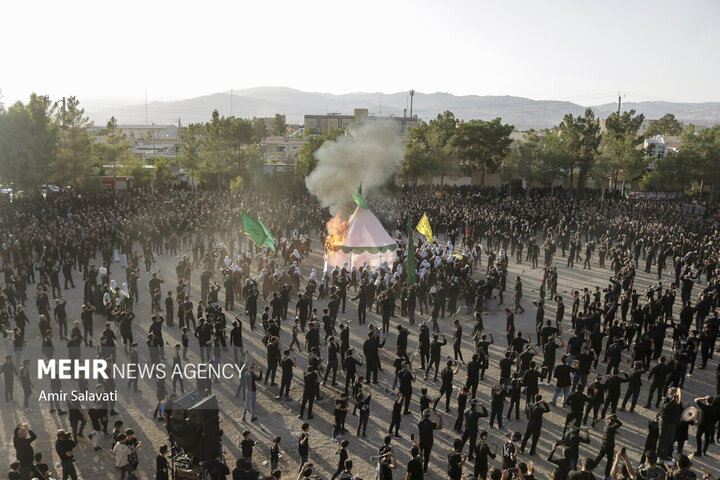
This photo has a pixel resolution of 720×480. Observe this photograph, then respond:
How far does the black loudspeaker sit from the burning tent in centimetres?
1256

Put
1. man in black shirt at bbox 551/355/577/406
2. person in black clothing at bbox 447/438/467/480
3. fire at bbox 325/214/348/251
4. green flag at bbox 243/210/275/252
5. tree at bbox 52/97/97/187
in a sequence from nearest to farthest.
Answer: person in black clothing at bbox 447/438/467/480, man in black shirt at bbox 551/355/577/406, green flag at bbox 243/210/275/252, fire at bbox 325/214/348/251, tree at bbox 52/97/97/187

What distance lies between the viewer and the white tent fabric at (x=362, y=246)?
20594mm

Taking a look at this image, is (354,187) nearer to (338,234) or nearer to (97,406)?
(338,234)

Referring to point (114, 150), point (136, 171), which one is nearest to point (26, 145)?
point (136, 171)

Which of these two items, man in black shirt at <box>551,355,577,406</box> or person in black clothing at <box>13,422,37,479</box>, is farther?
man in black shirt at <box>551,355,577,406</box>

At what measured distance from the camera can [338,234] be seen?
70.1ft

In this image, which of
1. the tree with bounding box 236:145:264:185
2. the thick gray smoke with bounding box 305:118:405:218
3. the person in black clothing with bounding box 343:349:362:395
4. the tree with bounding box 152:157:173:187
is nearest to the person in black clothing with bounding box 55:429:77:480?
the person in black clothing with bounding box 343:349:362:395

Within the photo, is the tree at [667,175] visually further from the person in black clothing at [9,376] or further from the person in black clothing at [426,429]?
the person in black clothing at [9,376]

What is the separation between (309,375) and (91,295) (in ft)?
31.2

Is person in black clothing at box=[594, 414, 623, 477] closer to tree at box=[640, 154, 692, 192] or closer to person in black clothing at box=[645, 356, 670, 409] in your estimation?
person in black clothing at box=[645, 356, 670, 409]

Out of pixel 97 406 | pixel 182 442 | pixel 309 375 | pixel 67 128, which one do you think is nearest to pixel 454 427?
pixel 309 375

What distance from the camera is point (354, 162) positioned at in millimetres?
25016

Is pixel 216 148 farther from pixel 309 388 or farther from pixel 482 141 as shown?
pixel 309 388

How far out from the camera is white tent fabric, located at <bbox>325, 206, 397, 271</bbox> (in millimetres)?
20594
